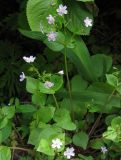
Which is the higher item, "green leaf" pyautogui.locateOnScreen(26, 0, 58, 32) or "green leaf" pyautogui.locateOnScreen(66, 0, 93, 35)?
"green leaf" pyautogui.locateOnScreen(26, 0, 58, 32)

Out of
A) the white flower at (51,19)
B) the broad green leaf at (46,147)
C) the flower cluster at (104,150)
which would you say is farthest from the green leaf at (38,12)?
the flower cluster at (104,150)

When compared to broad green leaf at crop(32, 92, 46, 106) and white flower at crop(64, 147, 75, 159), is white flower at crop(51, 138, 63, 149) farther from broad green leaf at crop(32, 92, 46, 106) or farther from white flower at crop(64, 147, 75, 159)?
broad green leaf at crop(32, 92, 46, 106)

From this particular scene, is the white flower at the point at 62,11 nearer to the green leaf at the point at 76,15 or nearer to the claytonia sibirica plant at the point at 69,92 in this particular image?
the claytonia sibirica plant at the point at 69,92

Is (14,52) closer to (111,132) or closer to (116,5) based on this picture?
(116,5)

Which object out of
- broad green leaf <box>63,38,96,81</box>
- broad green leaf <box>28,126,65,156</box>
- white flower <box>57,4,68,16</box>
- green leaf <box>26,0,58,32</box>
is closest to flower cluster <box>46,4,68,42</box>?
white flower <box>57,4,68,16</box>

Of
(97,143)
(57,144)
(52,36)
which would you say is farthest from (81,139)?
(52,36)

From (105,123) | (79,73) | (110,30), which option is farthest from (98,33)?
(105,123)
